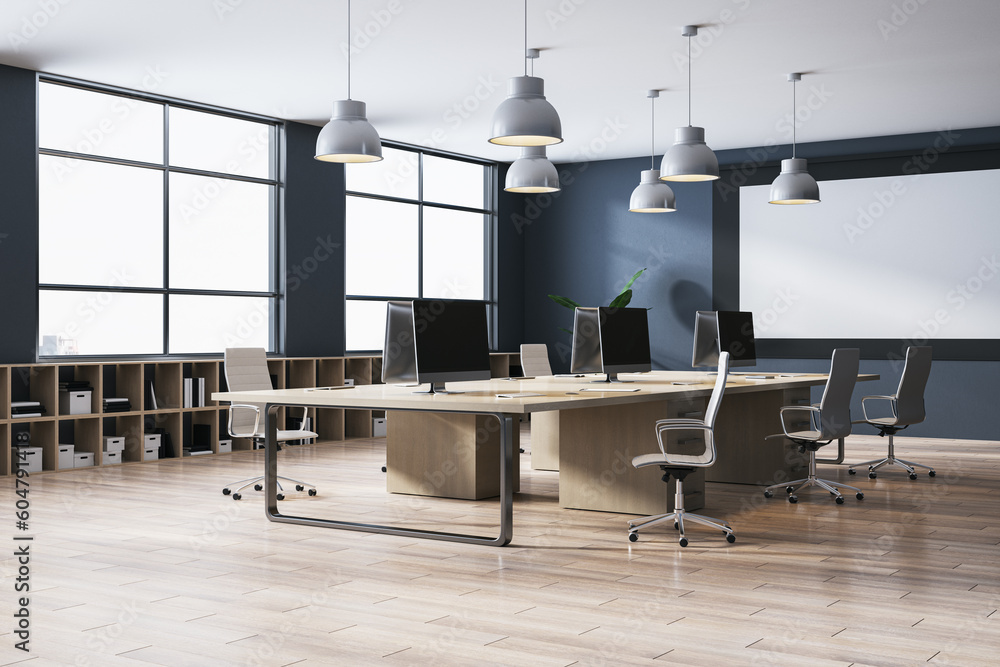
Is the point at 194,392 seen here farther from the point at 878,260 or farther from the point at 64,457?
the point at 878,260

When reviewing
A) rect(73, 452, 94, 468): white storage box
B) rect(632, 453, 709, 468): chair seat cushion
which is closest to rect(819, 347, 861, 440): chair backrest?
rect(632, 453, 709, 468): chair seat cushion

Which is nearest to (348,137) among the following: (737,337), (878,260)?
(737,337)

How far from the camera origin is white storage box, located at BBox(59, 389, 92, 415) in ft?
27.1

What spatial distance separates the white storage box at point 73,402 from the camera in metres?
8.26

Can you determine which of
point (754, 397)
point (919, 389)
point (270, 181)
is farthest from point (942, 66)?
point (270, 181)

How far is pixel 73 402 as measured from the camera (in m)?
8.27

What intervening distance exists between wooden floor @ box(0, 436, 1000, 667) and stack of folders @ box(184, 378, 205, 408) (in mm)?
2384

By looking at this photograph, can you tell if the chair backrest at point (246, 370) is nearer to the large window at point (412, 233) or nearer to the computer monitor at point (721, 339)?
the computer monitor at point (721, 339)

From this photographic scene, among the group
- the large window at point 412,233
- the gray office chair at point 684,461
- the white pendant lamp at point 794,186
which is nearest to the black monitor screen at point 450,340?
the gray office chair at point 684,461

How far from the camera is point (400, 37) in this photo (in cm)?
748

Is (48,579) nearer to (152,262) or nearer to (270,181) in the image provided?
(152,262)

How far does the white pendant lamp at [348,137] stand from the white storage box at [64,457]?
385cm

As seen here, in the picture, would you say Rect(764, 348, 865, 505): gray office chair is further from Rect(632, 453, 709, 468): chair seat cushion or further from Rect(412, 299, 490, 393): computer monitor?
Rect(412, 299, 490, 393): computer monitor

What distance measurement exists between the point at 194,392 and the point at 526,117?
16.6 ft
